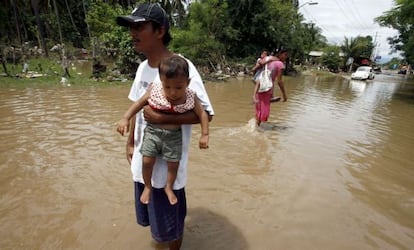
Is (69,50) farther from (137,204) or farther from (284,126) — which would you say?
(137,204)

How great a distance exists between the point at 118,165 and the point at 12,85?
851 centimetres

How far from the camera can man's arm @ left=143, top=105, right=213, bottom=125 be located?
1693 mm

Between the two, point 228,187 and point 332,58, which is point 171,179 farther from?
point 332,58

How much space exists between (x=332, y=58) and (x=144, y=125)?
46743 millimetres

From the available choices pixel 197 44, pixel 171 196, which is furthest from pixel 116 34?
pixel 171 196

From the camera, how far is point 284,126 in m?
6.83

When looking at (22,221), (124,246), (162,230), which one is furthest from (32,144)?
(162,230)

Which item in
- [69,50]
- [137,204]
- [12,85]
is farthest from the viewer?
[69,50]

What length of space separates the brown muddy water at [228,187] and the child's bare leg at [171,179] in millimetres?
771

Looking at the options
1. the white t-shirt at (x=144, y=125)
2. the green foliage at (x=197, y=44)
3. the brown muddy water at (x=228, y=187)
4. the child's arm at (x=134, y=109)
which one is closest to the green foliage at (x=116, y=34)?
the green foliage at (x=197, y=44)

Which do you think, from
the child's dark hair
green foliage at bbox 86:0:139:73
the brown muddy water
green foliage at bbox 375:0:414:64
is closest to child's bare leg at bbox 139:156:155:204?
the child's dark hair

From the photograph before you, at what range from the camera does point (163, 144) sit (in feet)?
5.81

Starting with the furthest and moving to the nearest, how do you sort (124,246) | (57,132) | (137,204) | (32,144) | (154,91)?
(57,132)
(32,144)
(124,246)
(137,204)
(154,91)

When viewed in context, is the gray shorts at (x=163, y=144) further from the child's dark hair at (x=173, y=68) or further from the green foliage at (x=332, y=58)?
the green foliage at (x=332, y=58)
